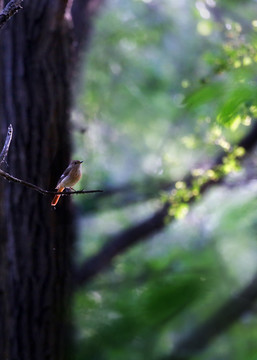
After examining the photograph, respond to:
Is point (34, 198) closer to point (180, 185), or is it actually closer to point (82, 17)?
point (82, 17)

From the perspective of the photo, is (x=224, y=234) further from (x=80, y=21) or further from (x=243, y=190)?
(x=80, y=21)

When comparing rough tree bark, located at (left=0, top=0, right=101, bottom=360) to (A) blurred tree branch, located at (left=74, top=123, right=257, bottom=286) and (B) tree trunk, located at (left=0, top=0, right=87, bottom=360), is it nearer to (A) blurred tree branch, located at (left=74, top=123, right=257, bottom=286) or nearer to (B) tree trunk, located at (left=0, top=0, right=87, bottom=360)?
(B) tree trunk, located at (left=0, top=0, right=87, bottom=360)

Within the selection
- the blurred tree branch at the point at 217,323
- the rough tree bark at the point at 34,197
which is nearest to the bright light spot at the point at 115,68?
the rough tree bark at the point at 34,197

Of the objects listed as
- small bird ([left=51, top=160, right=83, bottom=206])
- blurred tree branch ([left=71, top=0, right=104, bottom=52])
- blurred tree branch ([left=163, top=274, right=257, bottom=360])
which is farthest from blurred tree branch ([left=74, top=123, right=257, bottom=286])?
small bird ([left=51, top=160, right=83, bottom=206])

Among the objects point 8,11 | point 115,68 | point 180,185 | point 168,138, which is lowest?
point 8,11

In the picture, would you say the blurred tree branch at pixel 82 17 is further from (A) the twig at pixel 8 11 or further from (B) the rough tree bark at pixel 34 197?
(A) the twig at pixel 8 11

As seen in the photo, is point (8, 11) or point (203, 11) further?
point (203, 11)

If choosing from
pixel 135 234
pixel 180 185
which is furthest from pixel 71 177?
pixel 135 234
